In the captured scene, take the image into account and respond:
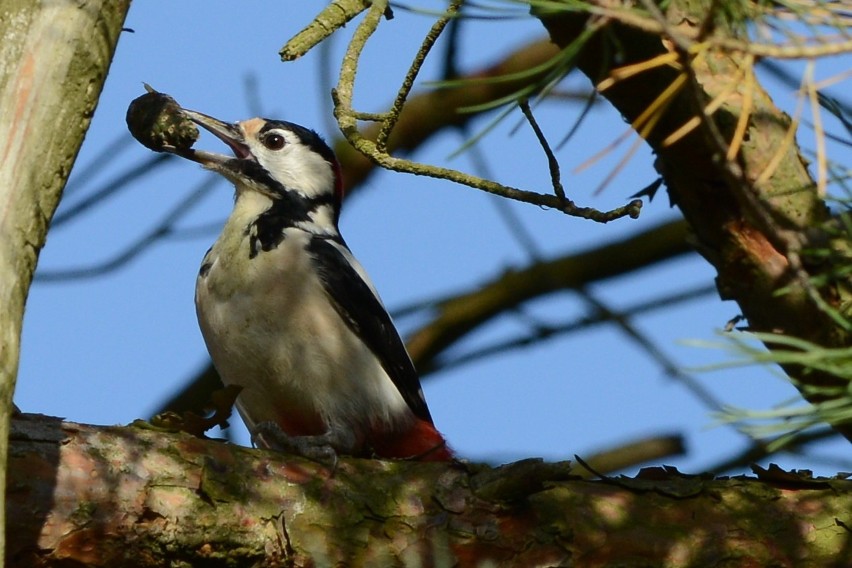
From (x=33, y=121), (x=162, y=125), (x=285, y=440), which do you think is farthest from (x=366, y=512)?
(x=162, y=125)

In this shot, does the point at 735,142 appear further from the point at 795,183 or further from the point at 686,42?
the point at 795,183

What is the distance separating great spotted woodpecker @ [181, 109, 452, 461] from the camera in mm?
4676

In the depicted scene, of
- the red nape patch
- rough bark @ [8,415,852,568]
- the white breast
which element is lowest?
rough bark @ [8,415,852,568]

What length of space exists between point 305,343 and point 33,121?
7.63ft

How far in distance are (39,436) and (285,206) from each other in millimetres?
2365

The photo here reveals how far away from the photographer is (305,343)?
15.4 feet

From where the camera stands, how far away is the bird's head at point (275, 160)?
5.50 metres

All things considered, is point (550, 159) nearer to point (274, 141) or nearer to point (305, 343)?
point (305, 343)

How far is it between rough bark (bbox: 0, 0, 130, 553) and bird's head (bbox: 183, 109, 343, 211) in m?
2.91

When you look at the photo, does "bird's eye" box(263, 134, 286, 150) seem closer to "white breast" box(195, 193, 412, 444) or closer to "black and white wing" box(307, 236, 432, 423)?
"black and white wing" box(307, 236, 432, 423)

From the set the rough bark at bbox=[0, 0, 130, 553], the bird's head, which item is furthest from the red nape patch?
the rough bark at bbox=[0, 0, 130, 553]

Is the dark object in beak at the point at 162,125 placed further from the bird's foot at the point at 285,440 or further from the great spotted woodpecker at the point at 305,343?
the bird's foot at the point at 285,440

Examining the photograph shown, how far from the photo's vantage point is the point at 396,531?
134 inches

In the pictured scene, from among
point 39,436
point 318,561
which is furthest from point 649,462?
point 39,436
